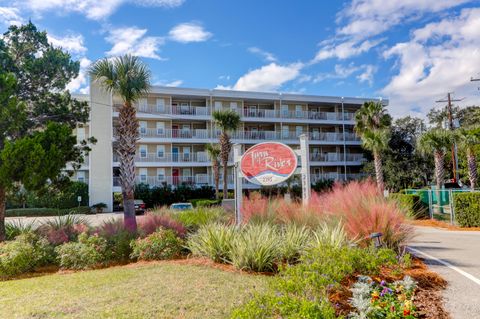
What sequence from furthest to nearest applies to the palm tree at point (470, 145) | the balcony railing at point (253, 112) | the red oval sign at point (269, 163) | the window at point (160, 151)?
the window at point (160, 151) → the balcony railing at point (253, 112) → the palm tree at point (470, 145) → the red oval sign at point (269, 163)

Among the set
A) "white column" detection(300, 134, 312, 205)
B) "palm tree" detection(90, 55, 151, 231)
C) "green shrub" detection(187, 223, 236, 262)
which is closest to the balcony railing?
"palm tree" detection(90, 55, 151, 231)

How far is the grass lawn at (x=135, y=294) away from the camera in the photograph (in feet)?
14.9

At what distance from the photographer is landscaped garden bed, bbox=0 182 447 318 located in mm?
4363

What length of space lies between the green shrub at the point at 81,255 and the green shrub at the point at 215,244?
7.31ft

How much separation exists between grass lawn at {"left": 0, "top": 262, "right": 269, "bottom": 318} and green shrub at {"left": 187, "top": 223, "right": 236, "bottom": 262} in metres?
0.52

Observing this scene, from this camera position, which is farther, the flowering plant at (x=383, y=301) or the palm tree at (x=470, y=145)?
the palm tree at (x=470, y=145)

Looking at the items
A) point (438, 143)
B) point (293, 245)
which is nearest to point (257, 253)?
point (293, 245)

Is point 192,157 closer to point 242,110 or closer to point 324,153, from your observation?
point 242,110

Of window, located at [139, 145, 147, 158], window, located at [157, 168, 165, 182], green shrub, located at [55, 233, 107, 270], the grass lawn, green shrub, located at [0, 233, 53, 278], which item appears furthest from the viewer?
window, located at [157, 168, 165, 182]

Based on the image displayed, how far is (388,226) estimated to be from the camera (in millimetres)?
7586

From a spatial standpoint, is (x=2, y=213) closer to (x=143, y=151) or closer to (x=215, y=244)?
(x=215, y=244)

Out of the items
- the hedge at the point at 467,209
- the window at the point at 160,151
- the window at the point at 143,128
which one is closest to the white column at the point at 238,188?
the hedge at the point at 467,209

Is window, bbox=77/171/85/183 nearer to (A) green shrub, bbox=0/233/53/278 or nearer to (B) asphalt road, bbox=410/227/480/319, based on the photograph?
(A) green shrub, bbox=0/233/53/278

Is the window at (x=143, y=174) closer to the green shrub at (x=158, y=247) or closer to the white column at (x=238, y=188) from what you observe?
the white column at (x=238, y=188)
